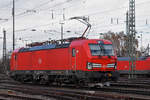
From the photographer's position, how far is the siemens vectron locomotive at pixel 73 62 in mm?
18109

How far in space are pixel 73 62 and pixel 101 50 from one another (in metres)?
2.16

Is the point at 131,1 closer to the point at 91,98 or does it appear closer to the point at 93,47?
the point at 93,47

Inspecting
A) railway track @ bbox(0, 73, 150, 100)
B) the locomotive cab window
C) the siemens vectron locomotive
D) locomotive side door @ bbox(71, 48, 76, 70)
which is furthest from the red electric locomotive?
locomotive side door @ bbox(71, 48, 76, 70)

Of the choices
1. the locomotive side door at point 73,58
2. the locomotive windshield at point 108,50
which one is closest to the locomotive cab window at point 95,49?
the locomotive windshield at point 108,50

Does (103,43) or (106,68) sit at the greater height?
(103,43)

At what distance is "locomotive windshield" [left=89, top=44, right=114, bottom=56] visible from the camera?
18484 mm

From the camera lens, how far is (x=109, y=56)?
1869 cm

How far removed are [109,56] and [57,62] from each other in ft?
14.3

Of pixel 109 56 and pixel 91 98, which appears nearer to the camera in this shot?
pixel 91 98

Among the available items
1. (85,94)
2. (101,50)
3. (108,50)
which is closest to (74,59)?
(101,50)

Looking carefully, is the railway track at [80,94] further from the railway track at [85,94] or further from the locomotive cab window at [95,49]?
the locomotive cab window at [95,49]

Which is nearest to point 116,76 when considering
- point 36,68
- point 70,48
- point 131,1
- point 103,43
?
point 103,43

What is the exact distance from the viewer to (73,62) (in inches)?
760

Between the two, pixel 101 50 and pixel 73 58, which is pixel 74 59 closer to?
pixel 73 58
